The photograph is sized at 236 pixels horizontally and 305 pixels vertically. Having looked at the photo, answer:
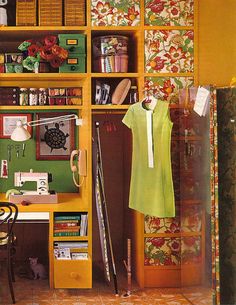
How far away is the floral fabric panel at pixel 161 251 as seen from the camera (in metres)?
4.97

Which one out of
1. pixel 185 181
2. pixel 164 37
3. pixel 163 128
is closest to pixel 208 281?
pixel 185 181

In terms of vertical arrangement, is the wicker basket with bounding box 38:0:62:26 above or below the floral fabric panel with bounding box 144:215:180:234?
above

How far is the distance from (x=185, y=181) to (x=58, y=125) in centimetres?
162

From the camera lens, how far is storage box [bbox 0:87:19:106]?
5.13 meters

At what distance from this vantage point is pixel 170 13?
4.93 m

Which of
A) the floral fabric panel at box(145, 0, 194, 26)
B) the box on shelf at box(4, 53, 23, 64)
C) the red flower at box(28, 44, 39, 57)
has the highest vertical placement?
the floral fabric panel at box(145, 0, 194, 26)

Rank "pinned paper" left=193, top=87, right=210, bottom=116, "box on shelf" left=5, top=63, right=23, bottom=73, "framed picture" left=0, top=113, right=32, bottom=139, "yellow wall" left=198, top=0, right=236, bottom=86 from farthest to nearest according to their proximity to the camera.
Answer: "framed picture" left=0, top=113, right=32, bottom=139
"box on shelf" left=5, top=63, right=23, bottom=73
"yellow wall" left=198, top=0, right=236, bottom=86
"pinned paper" left=193, top=87, right=210, bottom=116

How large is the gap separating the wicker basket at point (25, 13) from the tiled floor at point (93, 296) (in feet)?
7.36

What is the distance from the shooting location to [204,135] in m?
4.03

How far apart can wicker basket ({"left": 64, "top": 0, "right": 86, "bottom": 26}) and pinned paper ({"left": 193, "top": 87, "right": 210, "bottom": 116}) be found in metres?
1.38

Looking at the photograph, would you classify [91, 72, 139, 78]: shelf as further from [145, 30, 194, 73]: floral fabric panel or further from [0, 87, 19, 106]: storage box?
[0, 87, 19, 106]: storage box

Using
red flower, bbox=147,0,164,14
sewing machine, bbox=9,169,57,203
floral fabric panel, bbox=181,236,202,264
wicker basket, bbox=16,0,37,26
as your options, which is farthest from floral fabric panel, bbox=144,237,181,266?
wicker basket, bbox=16,0,37,26

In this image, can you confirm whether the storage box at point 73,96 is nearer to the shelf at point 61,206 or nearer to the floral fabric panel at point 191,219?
the shelf at point 61,206

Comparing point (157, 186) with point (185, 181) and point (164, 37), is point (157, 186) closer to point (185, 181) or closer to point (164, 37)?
point (185, 181)
